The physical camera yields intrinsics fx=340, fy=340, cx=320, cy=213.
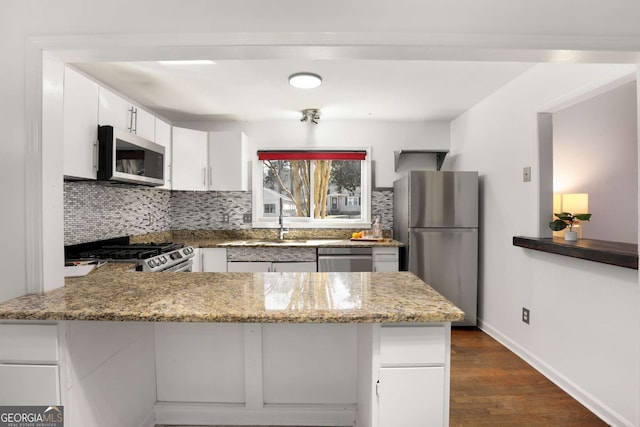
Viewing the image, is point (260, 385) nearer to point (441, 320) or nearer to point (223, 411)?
point (223, 411)

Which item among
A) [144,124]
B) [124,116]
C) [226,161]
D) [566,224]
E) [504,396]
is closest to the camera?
[504,396]

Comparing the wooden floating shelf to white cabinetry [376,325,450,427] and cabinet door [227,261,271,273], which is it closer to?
white cabinetry [376,325,450,427]

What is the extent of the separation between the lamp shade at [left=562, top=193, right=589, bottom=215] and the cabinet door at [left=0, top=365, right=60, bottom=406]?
352 centimetres

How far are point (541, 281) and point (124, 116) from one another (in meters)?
3.50

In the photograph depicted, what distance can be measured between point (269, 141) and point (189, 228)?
148 centimetres

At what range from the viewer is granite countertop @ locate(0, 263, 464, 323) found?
1.19 m

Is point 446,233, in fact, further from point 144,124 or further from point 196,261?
point 144,124

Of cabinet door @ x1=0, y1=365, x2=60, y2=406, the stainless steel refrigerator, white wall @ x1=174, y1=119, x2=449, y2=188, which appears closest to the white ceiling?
white wall @ x1=174, y1=119, x2=449, y2=188

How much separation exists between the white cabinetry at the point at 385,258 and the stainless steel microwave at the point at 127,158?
2271 mm

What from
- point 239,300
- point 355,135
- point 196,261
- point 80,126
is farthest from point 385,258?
point 80,126

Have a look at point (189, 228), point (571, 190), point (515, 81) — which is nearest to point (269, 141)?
point (189, 228)

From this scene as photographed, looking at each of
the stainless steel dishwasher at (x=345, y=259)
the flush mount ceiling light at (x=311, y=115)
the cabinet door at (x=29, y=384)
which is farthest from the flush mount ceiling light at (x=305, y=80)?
the cabinet door at (x=29, y=384)

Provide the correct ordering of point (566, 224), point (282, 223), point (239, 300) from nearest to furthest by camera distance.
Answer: point (239, 300) < point (566, 224) < point (282, 223)

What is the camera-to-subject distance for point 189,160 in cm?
379
